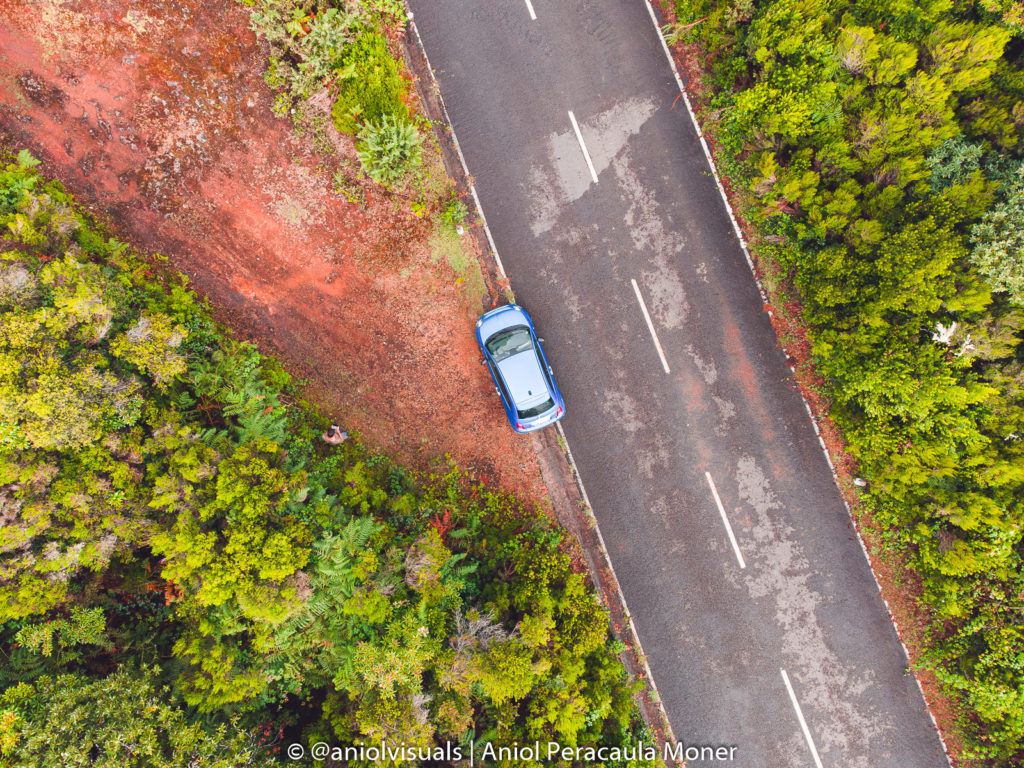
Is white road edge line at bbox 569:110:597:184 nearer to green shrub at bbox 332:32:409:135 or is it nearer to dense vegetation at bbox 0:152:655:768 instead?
green shrub at bbox 332:32:409:135

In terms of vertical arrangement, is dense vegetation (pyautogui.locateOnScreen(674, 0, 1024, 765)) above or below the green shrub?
below

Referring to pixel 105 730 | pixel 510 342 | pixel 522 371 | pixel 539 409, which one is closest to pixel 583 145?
pixel 510 342

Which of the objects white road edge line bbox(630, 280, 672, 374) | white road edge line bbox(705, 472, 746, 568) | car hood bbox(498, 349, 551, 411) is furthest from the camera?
white road edge line bbox(630, 280, 672, 374)

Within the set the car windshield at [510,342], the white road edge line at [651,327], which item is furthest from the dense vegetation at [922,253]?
the car windshield at [510,342]

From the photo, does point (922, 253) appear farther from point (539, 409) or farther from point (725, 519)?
point (539, 409)

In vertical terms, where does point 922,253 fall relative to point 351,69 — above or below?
below

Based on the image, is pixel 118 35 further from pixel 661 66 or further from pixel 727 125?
pixel 727 125

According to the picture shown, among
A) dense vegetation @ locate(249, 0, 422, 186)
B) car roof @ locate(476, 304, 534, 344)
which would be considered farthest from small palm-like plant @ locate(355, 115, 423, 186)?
car roof @ locate(476, 304, 534, 344)
